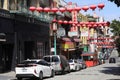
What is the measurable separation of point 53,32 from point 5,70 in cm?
1820

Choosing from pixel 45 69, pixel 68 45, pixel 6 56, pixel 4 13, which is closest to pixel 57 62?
pixel 6 56

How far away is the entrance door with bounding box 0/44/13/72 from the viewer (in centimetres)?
3919

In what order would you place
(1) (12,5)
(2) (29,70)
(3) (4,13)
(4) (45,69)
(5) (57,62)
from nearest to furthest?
(2) (29,70) → (4) (45,69) → (3) (4,13) → (5) (57,62) → (1) (12,5)

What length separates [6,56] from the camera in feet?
134

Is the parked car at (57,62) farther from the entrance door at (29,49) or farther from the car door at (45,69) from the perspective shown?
the entrance door at (29,49)

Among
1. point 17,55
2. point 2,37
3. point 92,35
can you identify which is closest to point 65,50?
point 17,55

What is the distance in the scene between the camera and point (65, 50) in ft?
216

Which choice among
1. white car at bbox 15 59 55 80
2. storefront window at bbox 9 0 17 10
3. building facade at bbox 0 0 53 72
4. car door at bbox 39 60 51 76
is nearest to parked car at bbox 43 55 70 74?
building facade at bbox 0 0 53 72

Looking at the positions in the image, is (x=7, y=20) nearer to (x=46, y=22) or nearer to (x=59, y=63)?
(x=59, y=63)

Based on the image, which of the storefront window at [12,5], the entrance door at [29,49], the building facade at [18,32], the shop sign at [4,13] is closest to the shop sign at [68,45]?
the building facade at [18,32]

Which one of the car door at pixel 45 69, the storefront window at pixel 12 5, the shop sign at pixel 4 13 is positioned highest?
the storefront window at pixel 12 5

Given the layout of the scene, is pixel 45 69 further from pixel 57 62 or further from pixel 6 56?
pixel 6 56

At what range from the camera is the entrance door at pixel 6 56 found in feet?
129

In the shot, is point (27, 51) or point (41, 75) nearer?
point (41, 75)
